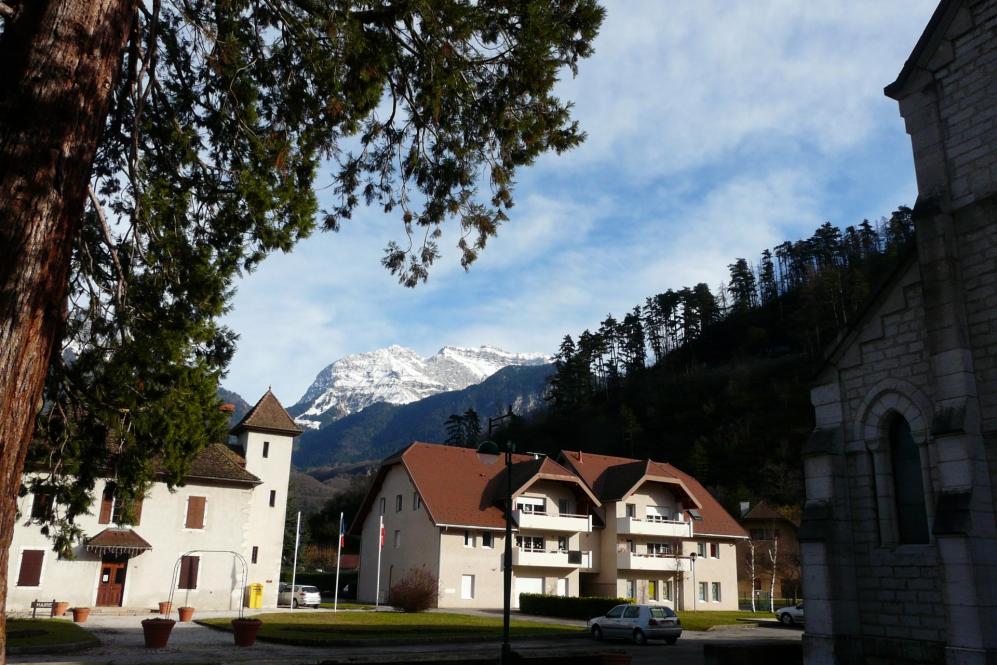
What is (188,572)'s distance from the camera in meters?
38.8

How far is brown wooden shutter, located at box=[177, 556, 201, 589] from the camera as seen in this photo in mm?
38594

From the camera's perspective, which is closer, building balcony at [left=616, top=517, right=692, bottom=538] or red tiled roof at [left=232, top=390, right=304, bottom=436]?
red tiled roof at [left=232, top=390, right=304, bottom=436]

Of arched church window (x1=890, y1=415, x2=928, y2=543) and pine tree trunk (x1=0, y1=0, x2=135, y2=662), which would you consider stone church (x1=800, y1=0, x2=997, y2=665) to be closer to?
arched church window (x1=890, y1=415, x2=928, y2=543)

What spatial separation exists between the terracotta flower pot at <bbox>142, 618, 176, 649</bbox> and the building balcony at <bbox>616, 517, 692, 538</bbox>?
32766 mm

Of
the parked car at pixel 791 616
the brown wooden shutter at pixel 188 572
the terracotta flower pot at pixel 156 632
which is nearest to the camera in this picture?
the terracotta flower pot at pixel 156 632

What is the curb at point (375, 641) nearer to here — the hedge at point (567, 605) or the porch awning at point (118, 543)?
the porch awning at point (118, 543)

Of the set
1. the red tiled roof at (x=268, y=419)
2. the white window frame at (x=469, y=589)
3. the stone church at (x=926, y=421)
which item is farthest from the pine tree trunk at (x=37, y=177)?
the white window frame at (x=469, y=589)

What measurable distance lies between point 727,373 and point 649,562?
60.2 meters

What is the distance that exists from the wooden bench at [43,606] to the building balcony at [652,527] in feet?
103

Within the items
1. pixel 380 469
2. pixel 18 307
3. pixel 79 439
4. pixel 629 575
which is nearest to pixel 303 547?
pixel 380 469

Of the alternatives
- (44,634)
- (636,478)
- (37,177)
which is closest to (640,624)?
(44,634)

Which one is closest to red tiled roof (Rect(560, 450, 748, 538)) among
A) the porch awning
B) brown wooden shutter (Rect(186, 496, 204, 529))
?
brown wooden shutter (Rect(186, 496, 204, 529))

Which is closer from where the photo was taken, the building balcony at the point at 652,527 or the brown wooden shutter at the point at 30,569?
the brown wooden shutter at the point at 30,569

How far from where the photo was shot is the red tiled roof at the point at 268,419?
1767 inches
